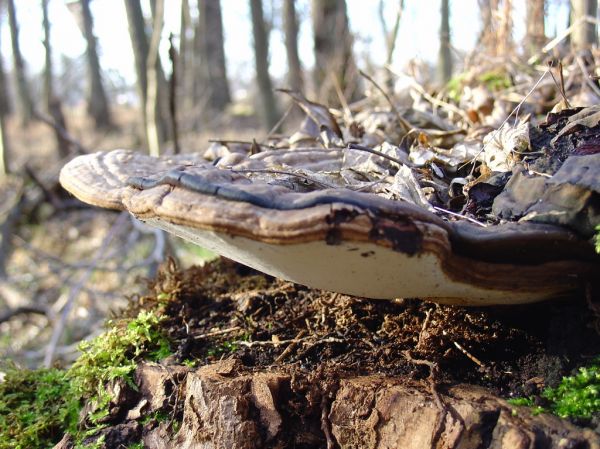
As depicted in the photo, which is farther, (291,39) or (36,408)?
(291,39)

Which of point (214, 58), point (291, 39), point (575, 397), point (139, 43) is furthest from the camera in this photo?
point (214, 58)

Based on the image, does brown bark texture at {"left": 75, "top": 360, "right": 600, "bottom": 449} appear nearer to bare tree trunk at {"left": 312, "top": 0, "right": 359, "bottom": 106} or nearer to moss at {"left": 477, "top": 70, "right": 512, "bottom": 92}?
moss at {"left": 477, "top": 70, "right": 512, "bottom": 92}

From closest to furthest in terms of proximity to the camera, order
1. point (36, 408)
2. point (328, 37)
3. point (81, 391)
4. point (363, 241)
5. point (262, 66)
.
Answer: point (363, 241) < point (81, 391) < point (36, 408) < point (328, 37) < point (262, 66)

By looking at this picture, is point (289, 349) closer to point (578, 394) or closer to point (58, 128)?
point (578, 394)

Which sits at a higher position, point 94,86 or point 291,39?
point 291,39

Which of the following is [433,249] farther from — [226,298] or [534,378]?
[226,298]

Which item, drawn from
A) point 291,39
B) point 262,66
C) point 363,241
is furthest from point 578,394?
point 291,39
